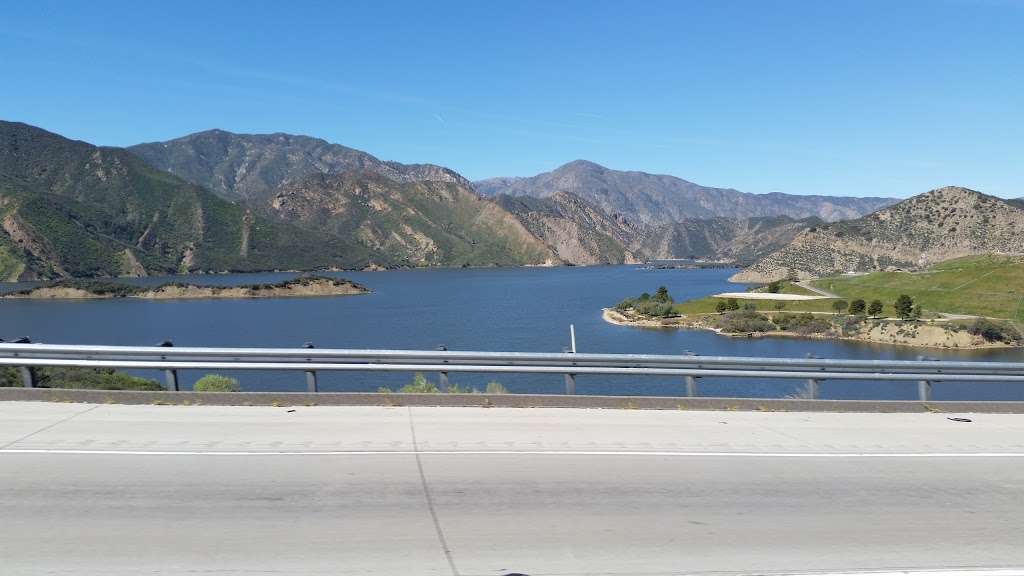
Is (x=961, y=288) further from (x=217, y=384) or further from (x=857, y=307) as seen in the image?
(x=217, y=384)

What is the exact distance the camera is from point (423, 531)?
6.20m

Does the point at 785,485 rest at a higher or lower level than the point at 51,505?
lower

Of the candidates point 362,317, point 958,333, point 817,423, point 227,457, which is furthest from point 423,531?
point 362,317

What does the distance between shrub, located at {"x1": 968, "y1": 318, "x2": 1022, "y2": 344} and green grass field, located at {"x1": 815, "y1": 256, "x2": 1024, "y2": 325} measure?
6.41 metres

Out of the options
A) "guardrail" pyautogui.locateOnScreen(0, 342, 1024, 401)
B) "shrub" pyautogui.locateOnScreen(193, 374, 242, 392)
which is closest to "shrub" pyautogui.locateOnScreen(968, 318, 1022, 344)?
"guardrail" pyautogui.locateOnScreen(0, 342, 1024, 401)

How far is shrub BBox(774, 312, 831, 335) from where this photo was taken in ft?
273

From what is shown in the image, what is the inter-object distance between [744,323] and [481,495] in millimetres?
80729

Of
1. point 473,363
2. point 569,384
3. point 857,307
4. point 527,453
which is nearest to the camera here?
point 527,453

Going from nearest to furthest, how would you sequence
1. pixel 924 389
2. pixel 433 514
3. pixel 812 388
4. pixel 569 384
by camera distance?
pixel 433 514 → pixel 569 384 → pixel 812 388 → pixel 924 389

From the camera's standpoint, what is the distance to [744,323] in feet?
274

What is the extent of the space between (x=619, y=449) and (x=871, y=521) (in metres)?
3.05

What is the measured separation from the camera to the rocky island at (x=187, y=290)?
14675 centimetres

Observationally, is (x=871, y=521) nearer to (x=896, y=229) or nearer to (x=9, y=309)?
(x=9, y=309)

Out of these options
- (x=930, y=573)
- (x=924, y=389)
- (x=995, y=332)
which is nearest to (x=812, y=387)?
(x=924, y=389)
